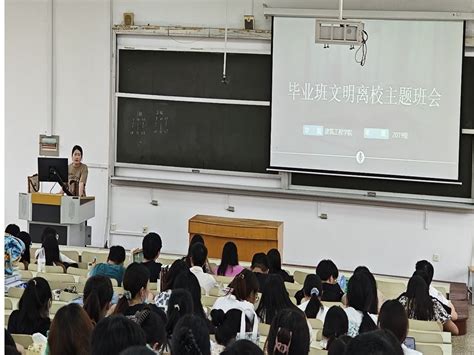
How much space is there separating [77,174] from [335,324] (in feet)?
19.3

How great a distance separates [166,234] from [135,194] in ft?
2.11

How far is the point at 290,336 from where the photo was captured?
3922mm

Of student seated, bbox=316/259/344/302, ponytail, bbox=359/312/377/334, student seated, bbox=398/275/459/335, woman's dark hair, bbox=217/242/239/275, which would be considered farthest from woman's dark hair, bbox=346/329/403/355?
woman's dark hair, bbox=217/242/239/275

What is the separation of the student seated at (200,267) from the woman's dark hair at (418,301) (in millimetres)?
1577

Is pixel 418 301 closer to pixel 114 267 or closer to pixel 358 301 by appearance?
pixel 358 301

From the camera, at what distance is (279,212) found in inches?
406

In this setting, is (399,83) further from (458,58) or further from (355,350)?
(355,350)

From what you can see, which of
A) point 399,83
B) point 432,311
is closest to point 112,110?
point 399,83

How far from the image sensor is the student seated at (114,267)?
263 inches

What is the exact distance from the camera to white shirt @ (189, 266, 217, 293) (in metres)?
6.80

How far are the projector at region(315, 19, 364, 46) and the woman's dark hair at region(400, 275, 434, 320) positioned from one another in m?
2.30

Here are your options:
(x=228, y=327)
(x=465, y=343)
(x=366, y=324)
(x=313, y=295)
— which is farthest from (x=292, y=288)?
(x=228, y=327)

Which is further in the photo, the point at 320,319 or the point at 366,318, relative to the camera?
the point at 320,319

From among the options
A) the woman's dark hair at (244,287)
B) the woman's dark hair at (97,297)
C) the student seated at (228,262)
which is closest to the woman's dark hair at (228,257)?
the student seated at (228,262)
